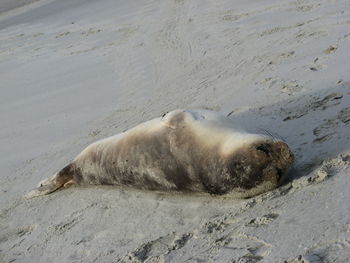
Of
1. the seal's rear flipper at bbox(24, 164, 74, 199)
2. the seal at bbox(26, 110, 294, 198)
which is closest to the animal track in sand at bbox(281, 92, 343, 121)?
the seal at bbox(26, 110, 294, 198)

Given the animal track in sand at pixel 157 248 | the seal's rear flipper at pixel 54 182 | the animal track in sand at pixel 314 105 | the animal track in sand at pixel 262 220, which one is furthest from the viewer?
the seal's rear flipper at pixel 54 182

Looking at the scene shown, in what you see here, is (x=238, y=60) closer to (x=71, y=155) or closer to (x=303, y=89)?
(x=303, y=89)

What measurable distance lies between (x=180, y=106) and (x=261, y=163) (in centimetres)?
275

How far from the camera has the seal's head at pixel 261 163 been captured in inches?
146

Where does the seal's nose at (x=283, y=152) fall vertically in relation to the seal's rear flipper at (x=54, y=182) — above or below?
above

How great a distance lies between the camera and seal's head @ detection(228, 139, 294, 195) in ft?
12.1

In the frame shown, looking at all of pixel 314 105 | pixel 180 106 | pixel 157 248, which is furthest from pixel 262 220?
pixel 180 106

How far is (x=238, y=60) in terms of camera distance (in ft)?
23.9

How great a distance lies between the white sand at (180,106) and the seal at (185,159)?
12 centimetres

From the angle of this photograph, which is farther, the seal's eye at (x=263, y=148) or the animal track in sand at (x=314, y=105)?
the animal track in sand at (x=314, y=105)

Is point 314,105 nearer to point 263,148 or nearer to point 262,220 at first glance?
point 263,148

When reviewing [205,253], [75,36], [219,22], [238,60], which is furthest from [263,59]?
[75,36]

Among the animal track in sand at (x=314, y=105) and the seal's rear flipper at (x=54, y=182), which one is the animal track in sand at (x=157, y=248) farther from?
the animal track in sand at (x=314, y=105)

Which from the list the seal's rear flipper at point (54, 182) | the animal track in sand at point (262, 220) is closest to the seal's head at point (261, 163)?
the animal track in sand at point (262, 220)
